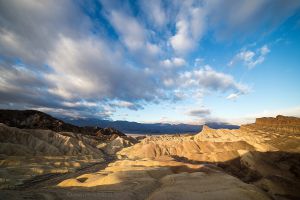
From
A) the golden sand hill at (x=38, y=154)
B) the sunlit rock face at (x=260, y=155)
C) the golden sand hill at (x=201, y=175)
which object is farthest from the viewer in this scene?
the golden sand hill at (x=38, y=154)

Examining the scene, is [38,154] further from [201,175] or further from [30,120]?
[201,175]

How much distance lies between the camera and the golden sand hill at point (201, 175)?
914 inches

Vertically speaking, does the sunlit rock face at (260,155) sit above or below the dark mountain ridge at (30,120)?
below

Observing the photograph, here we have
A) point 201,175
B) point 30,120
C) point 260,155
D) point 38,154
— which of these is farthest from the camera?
point 30,120

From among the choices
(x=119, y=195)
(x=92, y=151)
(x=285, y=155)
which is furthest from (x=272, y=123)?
(x=119, y=195)

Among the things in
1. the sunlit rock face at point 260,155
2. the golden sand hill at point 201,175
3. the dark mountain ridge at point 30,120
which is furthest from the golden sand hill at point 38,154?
the dark mountain ridge at point 30,120

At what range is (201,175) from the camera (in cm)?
3108

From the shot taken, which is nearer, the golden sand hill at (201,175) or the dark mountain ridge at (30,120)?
the golden sand hill at (201,175)

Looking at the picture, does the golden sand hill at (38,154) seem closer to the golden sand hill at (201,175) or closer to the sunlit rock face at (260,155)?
the golden sand hill at (201,175)

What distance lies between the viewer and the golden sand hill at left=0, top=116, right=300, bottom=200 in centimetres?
2320

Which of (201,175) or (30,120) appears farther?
(30,120)

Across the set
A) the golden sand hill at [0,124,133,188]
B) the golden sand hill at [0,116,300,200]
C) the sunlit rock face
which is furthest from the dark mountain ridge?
the sunlit rock face

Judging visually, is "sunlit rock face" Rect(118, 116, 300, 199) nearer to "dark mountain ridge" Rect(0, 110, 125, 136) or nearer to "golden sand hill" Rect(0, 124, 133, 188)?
"golden sand hill" Rect(0, 124, 133, 188)

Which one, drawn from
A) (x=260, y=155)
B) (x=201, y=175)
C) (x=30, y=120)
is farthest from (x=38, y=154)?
(x=260, y=155)
